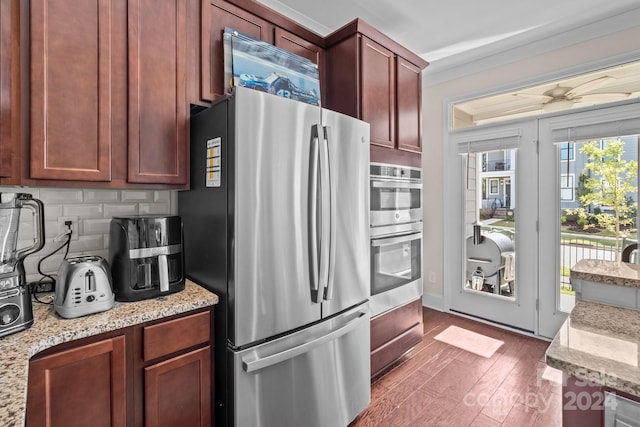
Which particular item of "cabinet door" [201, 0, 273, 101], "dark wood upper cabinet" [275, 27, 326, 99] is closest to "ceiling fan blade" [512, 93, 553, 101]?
"dark wood upper cabinet" [275, 27, 326, 99]

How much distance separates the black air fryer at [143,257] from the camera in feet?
4.75

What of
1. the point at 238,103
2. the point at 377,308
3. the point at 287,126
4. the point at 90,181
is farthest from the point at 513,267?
the point at 90,181

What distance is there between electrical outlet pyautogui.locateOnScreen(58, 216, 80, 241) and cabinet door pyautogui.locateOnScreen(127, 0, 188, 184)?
1.58 ft

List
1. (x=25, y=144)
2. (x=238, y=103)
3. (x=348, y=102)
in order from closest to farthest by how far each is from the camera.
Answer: (x=25, y=144) < (x=238, y=103) < (x=348, y=102)

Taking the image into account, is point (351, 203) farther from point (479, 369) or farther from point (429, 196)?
point (429, 196)

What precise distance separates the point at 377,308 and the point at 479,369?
1.02m

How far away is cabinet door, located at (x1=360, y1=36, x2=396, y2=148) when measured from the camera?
222cm

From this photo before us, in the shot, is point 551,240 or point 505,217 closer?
point 551,240

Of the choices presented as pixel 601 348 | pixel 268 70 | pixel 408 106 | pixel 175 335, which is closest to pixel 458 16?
pixel 408 106

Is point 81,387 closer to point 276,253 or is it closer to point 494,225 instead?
point 276,253

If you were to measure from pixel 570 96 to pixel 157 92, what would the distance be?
336 cm

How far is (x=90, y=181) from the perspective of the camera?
1.43 metres

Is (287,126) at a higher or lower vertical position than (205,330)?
higher

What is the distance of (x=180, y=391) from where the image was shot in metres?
1.41
